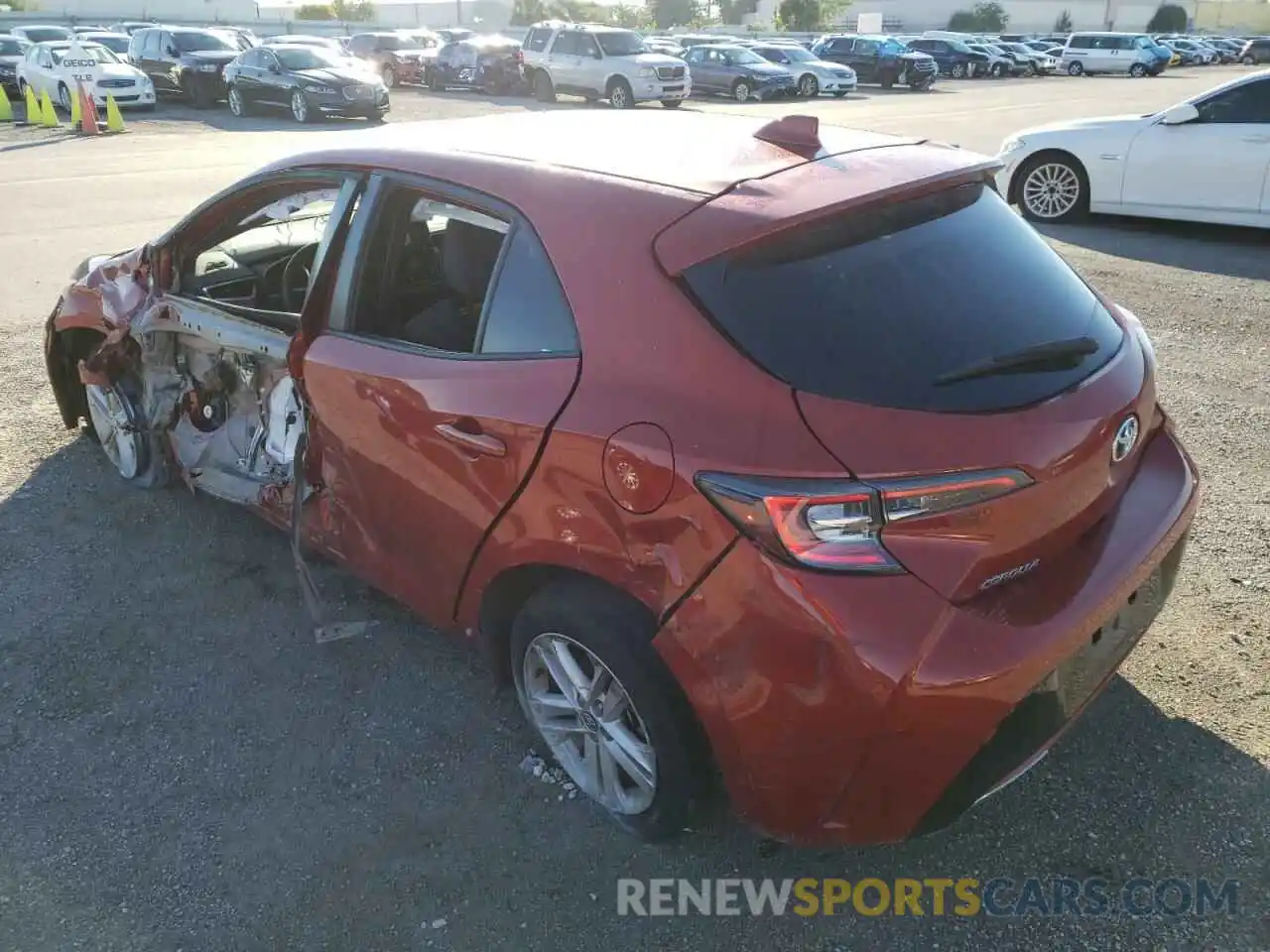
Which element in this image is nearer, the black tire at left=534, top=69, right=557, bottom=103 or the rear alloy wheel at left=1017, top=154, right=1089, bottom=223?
the rear alloy wheel at left=1017, top=154, right=1089, bottom=223

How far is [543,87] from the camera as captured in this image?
1053 inches

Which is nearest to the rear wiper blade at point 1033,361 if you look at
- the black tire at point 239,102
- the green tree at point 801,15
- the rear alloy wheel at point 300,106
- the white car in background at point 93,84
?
the rear alloy wheel at point 300,106

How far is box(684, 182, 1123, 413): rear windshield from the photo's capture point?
7.23 feet

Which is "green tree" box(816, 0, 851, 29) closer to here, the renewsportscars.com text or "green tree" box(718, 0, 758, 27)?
"green tree" box(718, 0, 758, 27)

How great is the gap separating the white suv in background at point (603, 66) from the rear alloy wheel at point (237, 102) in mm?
7851

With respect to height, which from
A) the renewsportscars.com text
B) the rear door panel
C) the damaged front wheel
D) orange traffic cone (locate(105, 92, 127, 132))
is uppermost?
orange traffic cone (locate(105, 92, 127, 132))

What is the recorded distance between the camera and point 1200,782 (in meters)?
2.84

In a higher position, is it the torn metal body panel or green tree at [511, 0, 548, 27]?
green tree at [511, 0, 548, 27]

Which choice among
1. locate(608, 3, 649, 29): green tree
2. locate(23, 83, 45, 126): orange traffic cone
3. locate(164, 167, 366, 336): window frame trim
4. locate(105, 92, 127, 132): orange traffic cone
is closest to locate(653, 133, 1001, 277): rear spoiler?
locate(164, 167, 366, 336): window frame trim

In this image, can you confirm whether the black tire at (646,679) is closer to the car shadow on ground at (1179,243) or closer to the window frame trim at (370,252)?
the window frame trim at (370,252)

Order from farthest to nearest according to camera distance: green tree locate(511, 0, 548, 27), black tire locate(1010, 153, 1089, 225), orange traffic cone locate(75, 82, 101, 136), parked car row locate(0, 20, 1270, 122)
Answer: green tree locate(511, 0, 548, 27) → parked car row locate(0, 20, 1270, 122) → orange traffic cone locate(75, 82, 101, 136) → black tire locate(1010, 153, 1089, 225)

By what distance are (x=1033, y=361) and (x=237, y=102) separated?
23.6 metres

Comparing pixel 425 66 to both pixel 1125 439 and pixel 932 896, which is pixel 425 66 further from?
pixel 932 896

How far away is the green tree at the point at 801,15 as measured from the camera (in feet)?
233
